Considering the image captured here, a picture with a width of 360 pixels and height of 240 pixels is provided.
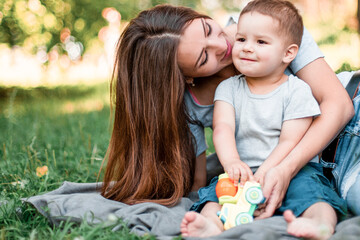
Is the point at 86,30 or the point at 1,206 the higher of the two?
the point at 86,30

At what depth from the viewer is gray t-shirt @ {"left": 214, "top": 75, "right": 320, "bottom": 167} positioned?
6.40 feet

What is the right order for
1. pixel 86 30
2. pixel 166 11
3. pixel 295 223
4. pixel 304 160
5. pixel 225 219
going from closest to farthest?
pixel 295 223 < pixel 225 219 < pixel 304 160 < pixel 166 11 < pixel 86 30

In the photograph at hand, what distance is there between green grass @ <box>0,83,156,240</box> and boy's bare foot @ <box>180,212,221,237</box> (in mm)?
229

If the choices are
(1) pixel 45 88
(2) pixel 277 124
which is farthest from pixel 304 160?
(1) pixel 45 88

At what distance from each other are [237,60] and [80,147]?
163 cm

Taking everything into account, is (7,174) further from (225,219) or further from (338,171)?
(338,171)

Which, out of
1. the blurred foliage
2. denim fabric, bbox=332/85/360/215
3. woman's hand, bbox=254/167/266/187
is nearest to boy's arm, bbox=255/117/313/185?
woman's hand, bbox=254/167/266/187

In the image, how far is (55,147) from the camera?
3258 millimetres

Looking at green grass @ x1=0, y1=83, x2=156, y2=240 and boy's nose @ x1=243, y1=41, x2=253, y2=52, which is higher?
boy's nose @ x1=243, y1=41, x2=253, y2=52

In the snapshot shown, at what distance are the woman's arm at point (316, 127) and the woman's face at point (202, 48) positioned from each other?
17.3 inches

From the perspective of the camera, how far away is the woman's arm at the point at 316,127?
1.75m

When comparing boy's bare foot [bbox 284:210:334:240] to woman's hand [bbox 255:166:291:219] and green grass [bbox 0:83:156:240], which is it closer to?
woman's hand [bbox 255:166:291:219]

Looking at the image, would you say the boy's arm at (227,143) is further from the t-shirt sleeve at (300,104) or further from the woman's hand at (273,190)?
the t-shirt sleeve at (300,104)

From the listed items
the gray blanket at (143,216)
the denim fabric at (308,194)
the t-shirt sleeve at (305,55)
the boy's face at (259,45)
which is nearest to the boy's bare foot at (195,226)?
the gray blanket at (143,216)
